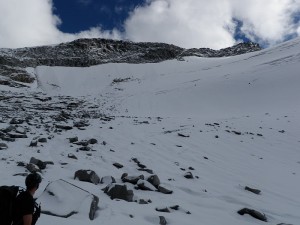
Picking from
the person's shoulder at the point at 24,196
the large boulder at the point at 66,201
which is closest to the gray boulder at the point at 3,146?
the large boulder at the point at 66,201

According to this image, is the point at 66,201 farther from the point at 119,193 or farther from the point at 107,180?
the point at 107,180

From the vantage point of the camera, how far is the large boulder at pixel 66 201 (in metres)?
7.39

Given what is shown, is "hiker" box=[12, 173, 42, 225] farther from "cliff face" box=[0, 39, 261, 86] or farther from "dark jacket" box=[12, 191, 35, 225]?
"cliff face" box=[0, 39, 261, 86]

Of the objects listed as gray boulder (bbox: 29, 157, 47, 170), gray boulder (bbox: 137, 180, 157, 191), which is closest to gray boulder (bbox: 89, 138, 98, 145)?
gray boulder (bbox: 29, 157, 47, 170)

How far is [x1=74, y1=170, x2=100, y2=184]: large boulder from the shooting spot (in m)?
9.99

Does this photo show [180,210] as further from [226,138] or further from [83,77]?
[83,77]

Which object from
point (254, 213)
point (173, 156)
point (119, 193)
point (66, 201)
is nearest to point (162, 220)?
point (119, 193)

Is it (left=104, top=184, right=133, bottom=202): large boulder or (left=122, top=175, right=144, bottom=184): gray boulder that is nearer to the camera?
(left=104, top=184, right=133, bottom=202): large boulder

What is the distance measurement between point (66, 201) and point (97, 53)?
68254 mm

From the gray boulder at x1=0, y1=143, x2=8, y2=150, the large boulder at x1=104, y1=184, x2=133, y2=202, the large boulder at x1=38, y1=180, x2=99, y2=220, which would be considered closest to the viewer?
the large boulder at x1=38, y1=180, x2=99, y2=220

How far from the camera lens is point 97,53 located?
74.2 meters

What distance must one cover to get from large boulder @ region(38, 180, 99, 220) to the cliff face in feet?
158

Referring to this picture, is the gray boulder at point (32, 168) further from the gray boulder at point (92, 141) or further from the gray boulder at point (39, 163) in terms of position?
the gray boulder at point (92, 141)

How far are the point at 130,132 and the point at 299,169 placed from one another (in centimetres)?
794
